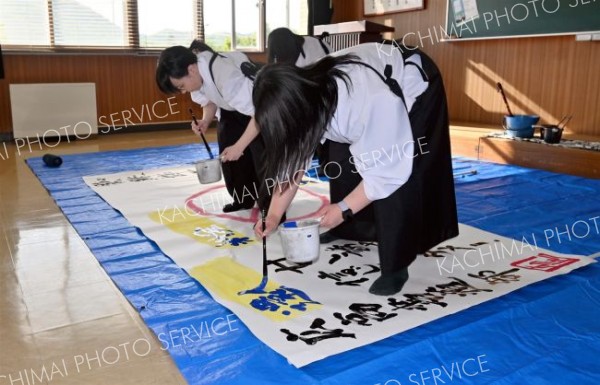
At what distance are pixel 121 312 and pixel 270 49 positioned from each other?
1.71 meters

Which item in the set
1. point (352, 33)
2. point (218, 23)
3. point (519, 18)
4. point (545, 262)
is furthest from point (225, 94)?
point (218, 23)

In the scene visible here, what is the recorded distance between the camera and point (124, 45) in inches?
221

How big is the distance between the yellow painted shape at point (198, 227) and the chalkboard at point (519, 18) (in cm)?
330

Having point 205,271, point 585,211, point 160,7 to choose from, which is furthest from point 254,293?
point 160,7

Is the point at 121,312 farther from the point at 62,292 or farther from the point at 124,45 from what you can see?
the point at 124,45

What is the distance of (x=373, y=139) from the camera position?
1.41m

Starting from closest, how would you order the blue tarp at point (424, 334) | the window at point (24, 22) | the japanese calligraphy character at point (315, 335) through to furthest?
the blue tarp at point (424, 334) → the japanese calligraphy character at point (315, 335) → the window at point (24, 22)

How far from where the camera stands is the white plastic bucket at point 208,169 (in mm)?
2594

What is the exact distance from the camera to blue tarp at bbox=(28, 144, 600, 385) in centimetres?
133

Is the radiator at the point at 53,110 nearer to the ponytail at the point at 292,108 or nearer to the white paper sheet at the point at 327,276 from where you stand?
the white paper sheet at the point at 327,276

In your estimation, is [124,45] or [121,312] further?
[124,45]

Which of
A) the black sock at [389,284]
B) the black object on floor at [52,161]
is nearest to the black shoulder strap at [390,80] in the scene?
the black sock at [389,284]

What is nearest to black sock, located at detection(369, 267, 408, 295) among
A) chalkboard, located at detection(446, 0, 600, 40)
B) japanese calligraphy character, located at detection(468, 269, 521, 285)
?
japanese calligraphy character, located at detection(468, 269, 521, 285)

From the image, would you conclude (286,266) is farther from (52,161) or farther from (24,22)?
(24,22)
